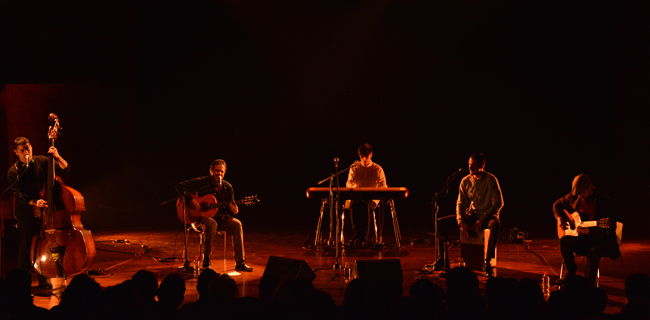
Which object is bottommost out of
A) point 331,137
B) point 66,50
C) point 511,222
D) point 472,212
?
point 511,222

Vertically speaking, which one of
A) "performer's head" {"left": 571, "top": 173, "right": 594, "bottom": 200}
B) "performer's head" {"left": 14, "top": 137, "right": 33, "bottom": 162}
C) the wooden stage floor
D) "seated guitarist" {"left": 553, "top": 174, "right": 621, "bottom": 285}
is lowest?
the wooden stage floor

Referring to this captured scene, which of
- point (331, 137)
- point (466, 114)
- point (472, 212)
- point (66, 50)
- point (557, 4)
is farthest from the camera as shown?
point (331, 137)

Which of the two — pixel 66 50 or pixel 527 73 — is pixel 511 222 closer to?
pixel 527 73

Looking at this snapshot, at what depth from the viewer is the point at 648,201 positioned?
11.0 metres

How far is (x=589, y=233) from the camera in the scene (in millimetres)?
4875

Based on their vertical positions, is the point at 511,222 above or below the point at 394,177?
below

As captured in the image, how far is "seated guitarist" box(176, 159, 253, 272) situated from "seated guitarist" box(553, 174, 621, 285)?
335 cm

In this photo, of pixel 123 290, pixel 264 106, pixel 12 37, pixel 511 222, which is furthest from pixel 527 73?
pixel 123 290

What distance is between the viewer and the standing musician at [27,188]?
195 inches

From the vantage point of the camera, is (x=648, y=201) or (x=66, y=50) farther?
(x=648, y=201)

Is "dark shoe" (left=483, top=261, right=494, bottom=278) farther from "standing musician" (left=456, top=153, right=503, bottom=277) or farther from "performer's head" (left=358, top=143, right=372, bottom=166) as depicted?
"performer's head" (left=358, top=143, right=372, bottom=166)

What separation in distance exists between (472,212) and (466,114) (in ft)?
21.1

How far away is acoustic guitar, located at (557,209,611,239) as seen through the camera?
15.7ft

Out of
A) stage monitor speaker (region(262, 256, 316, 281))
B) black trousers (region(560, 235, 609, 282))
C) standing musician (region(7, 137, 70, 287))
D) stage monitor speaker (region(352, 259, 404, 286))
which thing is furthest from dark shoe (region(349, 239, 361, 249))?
standing musician (region(7, 137, 70, 287))
